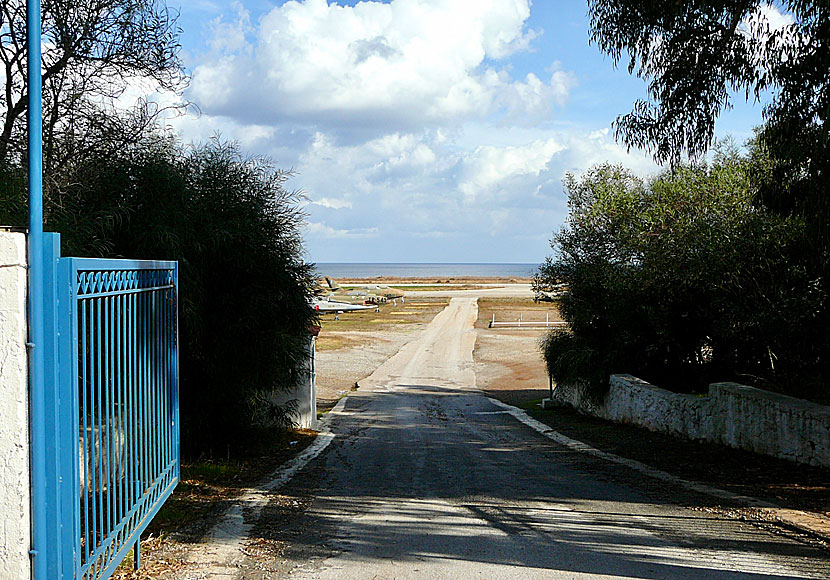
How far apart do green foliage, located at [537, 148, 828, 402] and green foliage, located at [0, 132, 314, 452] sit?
6778 millimetres

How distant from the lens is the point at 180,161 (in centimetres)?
991

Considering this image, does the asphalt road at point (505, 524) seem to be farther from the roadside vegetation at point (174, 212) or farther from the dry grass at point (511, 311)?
the dry grass at point (511, 311)

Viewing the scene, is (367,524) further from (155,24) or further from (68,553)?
(155,24)

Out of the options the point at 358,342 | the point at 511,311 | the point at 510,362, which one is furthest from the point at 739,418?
the point at 511,311

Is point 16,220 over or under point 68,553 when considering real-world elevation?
over

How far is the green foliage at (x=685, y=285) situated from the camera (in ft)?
40.3

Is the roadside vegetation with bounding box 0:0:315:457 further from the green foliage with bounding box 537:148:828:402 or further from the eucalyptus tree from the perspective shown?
the green foliage with bounding box 537:148:828:402

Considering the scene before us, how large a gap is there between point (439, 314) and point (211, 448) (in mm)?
55981

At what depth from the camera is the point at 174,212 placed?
365 inches

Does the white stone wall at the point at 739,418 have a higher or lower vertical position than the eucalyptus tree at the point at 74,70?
lower

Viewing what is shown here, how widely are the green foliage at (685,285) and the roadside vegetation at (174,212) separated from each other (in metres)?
6.82

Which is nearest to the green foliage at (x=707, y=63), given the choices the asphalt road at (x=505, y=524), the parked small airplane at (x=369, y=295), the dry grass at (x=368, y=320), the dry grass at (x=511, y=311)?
the asphalt road at (x=505, y=524)

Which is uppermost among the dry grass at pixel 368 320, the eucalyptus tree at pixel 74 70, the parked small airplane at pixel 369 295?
the eucalyptus tree at pixel 74 70

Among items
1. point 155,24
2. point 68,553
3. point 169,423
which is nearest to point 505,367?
point 155,24
